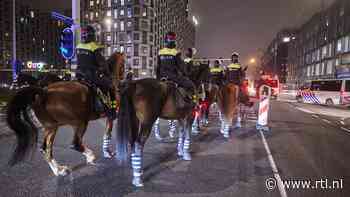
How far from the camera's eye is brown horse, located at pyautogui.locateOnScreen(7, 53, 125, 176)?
4215 mm

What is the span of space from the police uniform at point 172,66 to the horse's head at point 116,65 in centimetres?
94

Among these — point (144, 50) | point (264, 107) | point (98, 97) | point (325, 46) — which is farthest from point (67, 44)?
point (144, 50)

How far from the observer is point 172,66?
5.44 metres

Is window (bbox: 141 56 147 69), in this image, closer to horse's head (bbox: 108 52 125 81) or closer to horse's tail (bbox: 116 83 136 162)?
horse's head (bbox: 108 52 125 81)

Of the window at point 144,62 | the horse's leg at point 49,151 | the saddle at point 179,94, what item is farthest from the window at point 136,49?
the horse's leg at point 49,151

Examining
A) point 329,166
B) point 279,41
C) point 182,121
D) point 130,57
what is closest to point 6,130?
point 182,121

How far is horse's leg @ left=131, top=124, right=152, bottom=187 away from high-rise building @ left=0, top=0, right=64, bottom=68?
8831cm

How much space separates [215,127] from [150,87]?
18.4 feet

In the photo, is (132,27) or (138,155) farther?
(132,27)

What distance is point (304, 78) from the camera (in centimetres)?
6550

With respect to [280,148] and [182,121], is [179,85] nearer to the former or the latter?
[182,121]

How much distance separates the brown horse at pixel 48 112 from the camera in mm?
4215

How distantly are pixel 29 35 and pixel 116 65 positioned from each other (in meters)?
112

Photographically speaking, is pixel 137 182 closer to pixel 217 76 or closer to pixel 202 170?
pixel 202 170
